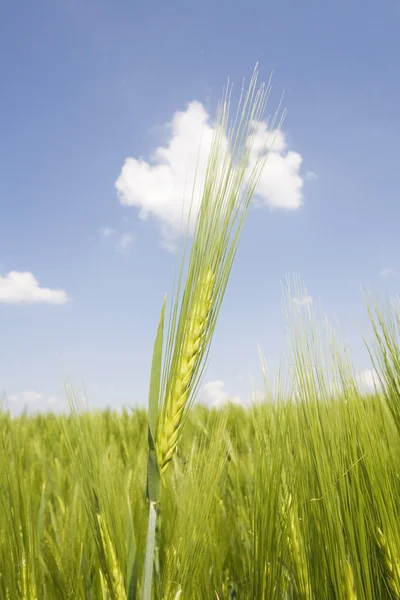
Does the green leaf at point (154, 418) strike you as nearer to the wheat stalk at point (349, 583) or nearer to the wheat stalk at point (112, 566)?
the wheat stalk at point (112, 566)

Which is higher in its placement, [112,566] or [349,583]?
[112,566]

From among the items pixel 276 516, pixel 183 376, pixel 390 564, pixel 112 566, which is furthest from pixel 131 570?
pixel 390 564

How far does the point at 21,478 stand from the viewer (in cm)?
127

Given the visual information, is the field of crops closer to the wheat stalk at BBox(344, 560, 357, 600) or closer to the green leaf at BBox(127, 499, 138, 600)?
the wheat stalk at BBox(344, 560, 357, 600)

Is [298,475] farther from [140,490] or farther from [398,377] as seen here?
[140,490]

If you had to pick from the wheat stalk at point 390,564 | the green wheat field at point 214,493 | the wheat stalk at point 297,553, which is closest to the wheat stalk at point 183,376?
the green wheat field at point 214,493

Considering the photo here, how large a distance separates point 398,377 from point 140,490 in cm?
81

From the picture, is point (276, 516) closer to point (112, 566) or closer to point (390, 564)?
point (390, 564)

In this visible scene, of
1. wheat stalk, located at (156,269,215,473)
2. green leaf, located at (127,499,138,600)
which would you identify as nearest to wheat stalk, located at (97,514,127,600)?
green leaf, located at (127,499,138,600)

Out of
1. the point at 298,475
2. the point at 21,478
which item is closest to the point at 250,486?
the point at 298,475

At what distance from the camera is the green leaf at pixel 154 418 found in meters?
0.80

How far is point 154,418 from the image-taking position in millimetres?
840

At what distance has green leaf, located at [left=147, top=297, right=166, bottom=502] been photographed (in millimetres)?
803

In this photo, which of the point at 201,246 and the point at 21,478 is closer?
the point at 201,246
